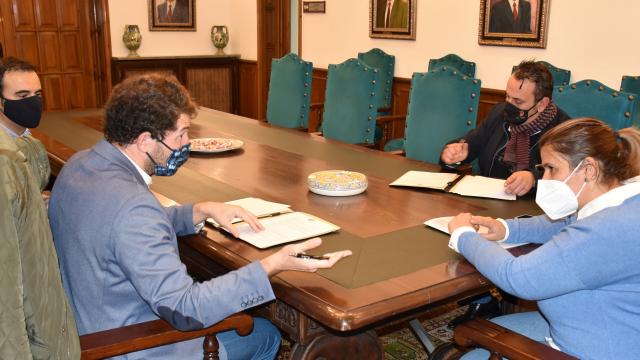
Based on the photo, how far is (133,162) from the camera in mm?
1654

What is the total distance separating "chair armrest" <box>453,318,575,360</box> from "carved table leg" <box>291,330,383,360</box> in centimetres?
24

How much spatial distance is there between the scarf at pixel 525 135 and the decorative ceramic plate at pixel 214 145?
1.26 m

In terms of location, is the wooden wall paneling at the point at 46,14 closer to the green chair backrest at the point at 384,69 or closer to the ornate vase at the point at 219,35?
the ornate vase at the point at 219,35

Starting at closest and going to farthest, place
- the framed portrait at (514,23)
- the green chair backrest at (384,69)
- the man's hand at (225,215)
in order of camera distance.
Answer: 1. the man's hand at (225,215)
2. the framed portrait at (514,23)
3. the green chair backrest at (384,69)

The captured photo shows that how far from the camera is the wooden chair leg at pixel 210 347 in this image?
61.4 inches

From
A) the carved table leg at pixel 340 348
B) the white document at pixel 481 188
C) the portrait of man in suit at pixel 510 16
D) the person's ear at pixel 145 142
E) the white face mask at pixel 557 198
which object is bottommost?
the carved table leg at pixel 340 348

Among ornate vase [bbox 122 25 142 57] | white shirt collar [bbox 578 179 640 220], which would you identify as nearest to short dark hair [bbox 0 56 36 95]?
white shirt collar [bbox 578 179 640 220]

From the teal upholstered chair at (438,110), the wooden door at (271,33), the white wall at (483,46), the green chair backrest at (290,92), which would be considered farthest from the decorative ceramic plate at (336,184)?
the wooden door at (271,33)

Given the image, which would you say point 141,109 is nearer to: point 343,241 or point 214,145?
point 343,241

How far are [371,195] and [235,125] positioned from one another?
161 cm

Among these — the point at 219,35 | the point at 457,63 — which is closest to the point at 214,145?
the point at 457,63

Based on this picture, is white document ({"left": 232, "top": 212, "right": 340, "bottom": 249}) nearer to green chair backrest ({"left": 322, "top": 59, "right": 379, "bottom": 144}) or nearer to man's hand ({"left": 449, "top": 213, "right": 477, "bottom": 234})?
man's hand ({"left": 449, "top": 213, "right": 477, "bottom": 234})

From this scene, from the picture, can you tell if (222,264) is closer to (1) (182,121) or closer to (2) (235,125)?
(1) (182,121)

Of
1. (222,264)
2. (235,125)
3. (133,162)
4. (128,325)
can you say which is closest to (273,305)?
(222,264)
